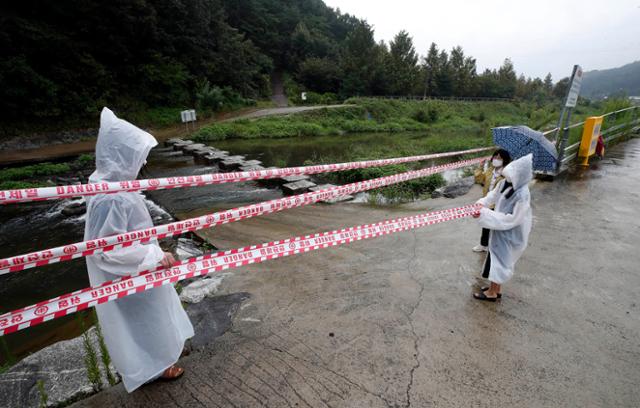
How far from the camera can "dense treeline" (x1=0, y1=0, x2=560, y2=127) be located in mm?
17719

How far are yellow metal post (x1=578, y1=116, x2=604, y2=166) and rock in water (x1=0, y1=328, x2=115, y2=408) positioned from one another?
1125 cm

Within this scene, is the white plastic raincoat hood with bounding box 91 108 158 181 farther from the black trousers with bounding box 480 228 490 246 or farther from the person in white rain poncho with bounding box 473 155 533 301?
the black trousers with bounding box 480 228 490 246

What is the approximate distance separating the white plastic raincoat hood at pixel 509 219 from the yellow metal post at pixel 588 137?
302 inches

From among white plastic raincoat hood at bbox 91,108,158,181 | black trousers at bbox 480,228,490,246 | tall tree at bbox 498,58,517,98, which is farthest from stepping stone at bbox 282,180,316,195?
tall tree at bbox 498,58,517,98

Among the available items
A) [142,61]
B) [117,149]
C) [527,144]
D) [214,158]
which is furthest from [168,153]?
[142,61]

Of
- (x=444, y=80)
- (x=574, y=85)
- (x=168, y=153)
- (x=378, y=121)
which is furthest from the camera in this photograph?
(x=444, y=80)

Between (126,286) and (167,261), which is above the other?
(167,261)

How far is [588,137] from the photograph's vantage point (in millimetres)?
8633

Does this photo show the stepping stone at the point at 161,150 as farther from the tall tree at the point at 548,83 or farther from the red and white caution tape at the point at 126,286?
the tall tree at the point at 548,83

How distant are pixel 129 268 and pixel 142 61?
28.3 meters

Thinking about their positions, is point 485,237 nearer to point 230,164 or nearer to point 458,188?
point 458,188

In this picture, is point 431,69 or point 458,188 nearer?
point 458,188

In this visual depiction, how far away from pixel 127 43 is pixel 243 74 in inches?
449

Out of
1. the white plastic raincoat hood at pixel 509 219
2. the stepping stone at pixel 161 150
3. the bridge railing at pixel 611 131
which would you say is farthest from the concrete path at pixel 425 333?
the stepping stone at pixel 161 150
